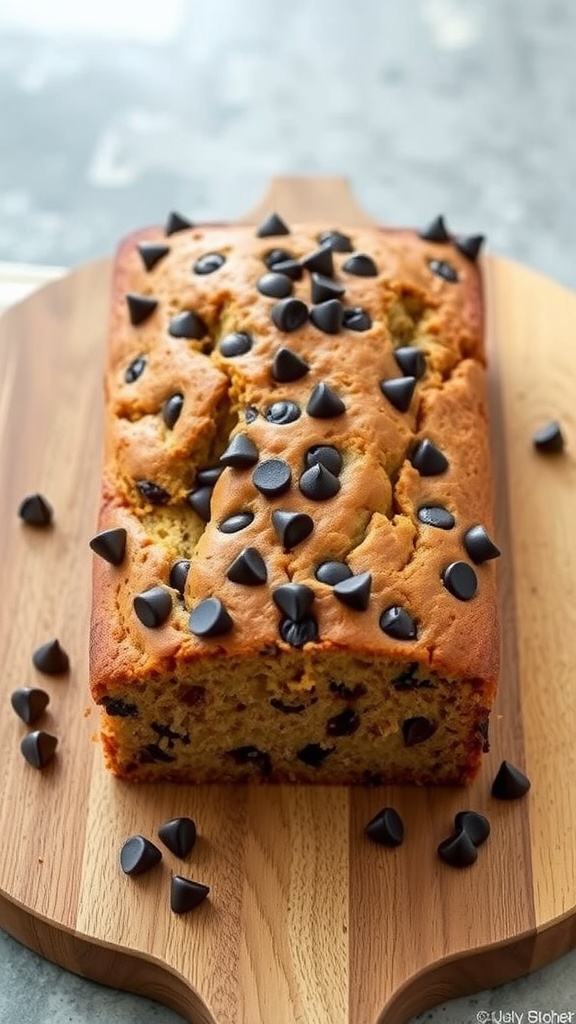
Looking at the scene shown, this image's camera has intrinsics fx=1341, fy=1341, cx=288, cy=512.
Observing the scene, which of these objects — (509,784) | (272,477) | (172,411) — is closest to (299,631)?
(272,477)

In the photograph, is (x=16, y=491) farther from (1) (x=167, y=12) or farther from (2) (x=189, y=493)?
(1) (x=167, y=12)

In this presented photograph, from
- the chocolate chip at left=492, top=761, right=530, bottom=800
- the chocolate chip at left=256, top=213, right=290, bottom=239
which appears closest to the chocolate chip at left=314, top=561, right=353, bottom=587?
the chocolate chip at left=492, top=761, right=530, bottom=800

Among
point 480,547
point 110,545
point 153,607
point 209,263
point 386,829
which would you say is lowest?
point 386,829

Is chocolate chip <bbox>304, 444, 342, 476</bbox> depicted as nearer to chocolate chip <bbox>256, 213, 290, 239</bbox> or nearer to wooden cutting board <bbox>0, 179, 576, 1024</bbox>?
wooden cutting board <bbox>0, 179, 576, 1024</bbox>

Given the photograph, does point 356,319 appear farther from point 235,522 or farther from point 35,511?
point 35,511

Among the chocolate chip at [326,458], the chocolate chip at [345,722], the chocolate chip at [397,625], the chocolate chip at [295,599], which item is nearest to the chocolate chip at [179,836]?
the chocolate chip at [345,722]

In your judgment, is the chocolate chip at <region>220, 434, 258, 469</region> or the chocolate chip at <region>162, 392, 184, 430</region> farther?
the chocolate chip at <region>162, 392, 184, 430</region>
